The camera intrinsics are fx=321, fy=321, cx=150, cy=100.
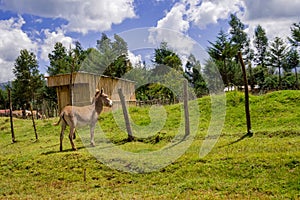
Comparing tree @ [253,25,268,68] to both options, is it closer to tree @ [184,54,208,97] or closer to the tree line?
the tree line

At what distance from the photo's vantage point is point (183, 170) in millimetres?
8781

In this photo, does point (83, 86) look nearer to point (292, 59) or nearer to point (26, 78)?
point (26, 78)

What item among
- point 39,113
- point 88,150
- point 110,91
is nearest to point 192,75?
point 88,150

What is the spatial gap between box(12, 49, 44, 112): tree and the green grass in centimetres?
3277

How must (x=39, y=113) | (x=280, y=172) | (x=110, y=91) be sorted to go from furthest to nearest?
(x=39, y=113), (x=110, y=91), (x=280, y=172)

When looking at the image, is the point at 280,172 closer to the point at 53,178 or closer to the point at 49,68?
the point at 53,178

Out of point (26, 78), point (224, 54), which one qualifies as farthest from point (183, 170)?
point (26, 78)

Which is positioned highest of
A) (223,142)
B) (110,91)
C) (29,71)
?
(29,71)

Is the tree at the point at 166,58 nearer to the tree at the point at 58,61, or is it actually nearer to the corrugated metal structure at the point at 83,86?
the corrugated metal structure at the point at 83,86

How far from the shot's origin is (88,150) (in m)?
11.7

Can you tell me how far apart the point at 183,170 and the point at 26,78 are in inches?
1650

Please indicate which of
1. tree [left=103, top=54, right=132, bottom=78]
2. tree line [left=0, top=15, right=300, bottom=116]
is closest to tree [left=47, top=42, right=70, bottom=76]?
tree line [left=0, top=15, right=300, bottom=116]

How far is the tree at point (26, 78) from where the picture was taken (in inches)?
1790

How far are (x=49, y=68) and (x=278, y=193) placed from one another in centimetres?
4666
